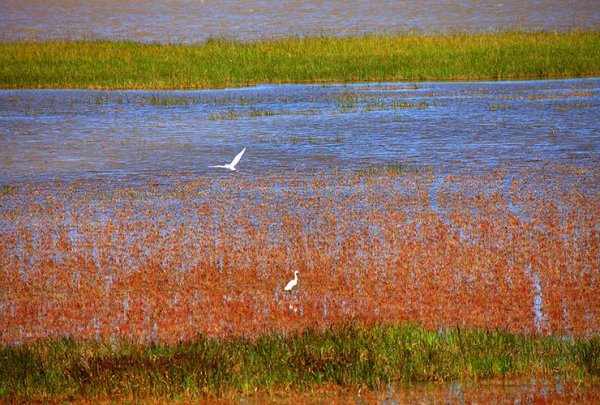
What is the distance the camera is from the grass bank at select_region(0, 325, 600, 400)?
7984mm

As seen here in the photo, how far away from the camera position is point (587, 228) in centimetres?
1308

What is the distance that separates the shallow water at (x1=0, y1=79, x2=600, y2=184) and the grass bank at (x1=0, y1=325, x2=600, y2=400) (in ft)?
31.8

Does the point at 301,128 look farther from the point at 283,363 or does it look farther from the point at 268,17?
the point at 268,17

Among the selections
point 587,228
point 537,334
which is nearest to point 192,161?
point 587,228

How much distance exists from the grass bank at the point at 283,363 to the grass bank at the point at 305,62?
2590cm

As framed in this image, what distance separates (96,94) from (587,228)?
2174 cm

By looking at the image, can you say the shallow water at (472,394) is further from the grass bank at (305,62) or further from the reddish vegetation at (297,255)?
the grass bank at (305,62)

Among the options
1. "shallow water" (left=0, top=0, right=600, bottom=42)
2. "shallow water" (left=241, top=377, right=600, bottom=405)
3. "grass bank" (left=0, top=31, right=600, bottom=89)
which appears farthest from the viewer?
"shallow water" (left=0, top=0, right=600, bottom=42)

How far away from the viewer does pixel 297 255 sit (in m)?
12.2

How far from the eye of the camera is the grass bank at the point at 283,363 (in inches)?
314

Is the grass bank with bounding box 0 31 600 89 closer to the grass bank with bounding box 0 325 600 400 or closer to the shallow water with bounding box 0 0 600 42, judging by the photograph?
the shallow water with bounding box 0 0 600 42

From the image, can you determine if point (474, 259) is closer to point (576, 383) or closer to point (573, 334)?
point (573, 334)

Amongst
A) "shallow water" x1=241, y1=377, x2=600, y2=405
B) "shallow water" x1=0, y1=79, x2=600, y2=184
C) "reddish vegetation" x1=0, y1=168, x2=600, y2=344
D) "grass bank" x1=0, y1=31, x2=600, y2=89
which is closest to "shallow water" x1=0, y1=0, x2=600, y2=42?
"grass bank" x1=0, y1=31, x2=600, y2=89

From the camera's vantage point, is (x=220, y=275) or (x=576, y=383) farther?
(x=220, y=275)
